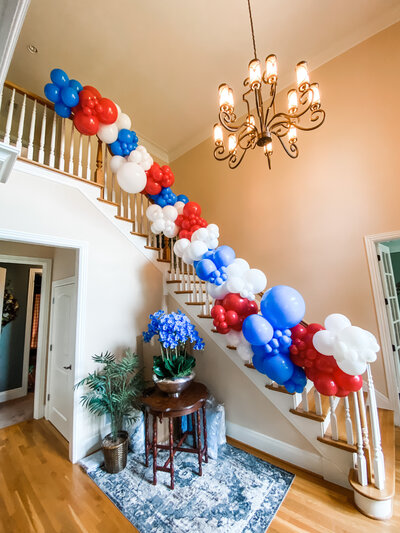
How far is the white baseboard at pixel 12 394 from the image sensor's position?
3.76 meters

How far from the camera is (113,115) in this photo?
2564 mm

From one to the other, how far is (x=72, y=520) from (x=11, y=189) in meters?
2.71

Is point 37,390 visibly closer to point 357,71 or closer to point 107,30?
point 107,30

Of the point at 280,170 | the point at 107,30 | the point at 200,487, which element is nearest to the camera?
the point at 200,487

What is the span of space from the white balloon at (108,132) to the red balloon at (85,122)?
0.40 ft

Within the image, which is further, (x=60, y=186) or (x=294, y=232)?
(x=294, y=232)

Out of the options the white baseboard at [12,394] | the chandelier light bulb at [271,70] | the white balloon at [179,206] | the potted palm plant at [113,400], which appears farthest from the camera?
the white baseboard at [12,394]

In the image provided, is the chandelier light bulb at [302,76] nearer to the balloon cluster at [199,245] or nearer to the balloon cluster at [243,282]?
the balloon cluster at [199,245]

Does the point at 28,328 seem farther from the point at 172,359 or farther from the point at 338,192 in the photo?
the point at 338,192

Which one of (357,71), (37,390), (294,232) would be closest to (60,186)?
(37,390)

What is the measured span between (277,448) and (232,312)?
1.44 meters

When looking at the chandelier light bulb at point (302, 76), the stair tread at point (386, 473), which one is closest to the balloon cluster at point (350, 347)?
the stair tread at point (386, 473)

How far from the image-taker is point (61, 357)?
2924 millimetres

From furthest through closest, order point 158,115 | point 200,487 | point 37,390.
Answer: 1. point 158,115
2. point 37,390
3. point 200,487
